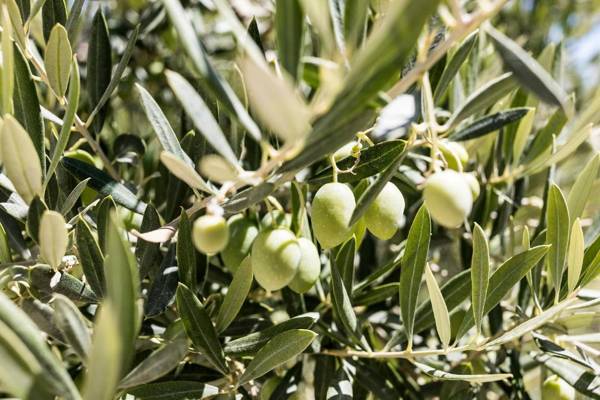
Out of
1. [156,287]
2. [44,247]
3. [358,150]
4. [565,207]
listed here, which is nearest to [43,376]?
[44,247]

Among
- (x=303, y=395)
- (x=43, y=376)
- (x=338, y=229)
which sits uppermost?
(x=43, y=376)

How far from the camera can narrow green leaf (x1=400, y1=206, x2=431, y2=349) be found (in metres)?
0.83

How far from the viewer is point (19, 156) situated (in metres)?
0.62

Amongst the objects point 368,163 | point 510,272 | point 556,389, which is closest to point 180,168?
point 368,163

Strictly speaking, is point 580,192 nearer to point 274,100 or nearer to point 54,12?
point 274,100

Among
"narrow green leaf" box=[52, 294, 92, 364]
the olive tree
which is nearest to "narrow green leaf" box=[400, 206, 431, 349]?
the olive tree

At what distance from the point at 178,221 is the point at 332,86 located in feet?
1.15

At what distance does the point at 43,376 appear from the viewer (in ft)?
1.71

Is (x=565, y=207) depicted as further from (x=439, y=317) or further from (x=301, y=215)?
(x=301, y=215)

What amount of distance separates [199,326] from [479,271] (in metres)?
0.38

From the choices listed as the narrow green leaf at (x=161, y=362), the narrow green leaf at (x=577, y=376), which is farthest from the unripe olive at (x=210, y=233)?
the narrow green leaf at (x=577, y=376)

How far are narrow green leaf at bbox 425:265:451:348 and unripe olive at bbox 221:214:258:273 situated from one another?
30cm

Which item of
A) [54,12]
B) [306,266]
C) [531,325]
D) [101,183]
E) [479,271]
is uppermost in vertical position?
[54,12]

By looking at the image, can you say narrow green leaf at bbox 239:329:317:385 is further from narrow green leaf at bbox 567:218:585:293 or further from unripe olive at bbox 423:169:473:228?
narrow green leaf at bbox 567:218:585:293
